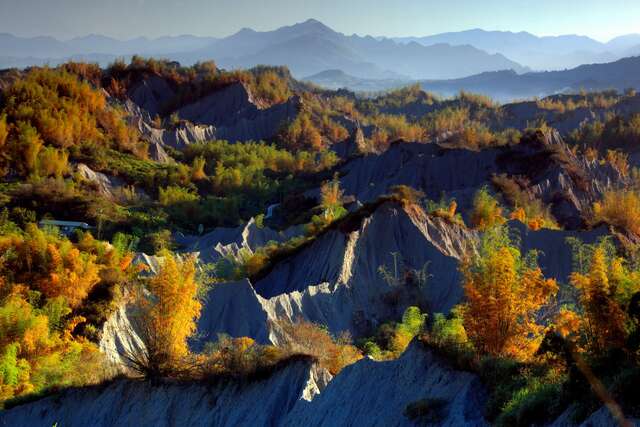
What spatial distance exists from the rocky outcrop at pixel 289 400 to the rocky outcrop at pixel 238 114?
76.4m

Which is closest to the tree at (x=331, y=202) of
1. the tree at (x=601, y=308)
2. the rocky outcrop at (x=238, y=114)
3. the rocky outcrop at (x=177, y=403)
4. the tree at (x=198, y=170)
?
the tree at (x=198, y=170)

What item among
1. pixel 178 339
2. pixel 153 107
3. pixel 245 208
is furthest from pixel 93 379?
pixel 153 107

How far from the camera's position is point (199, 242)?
1768 inches

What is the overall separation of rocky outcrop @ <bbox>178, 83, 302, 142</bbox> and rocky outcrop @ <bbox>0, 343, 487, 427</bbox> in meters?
76.4

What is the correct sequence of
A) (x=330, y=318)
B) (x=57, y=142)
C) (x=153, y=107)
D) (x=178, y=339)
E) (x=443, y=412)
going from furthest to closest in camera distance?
(x=153, y=107) < (x=57, y=142) < (x=330, y=318) < (x=178, y=339) < (x=443, y=412)

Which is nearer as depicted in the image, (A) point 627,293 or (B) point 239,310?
(A) point 627,293

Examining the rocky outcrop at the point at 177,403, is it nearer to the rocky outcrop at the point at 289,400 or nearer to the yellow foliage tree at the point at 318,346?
the rocky outcrop at the point at 289,400

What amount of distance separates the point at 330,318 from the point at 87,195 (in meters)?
33.3

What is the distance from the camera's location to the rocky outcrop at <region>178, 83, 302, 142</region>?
95.2m

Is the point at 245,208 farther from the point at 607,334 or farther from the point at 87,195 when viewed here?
the point at 607,334

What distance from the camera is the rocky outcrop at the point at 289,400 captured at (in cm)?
1335

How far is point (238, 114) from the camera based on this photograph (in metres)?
101

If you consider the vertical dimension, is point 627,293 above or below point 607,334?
above

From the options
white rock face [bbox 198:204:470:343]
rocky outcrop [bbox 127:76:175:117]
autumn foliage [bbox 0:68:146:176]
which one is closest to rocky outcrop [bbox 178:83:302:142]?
rocky outcrop [bbox 127:76:175:117]
